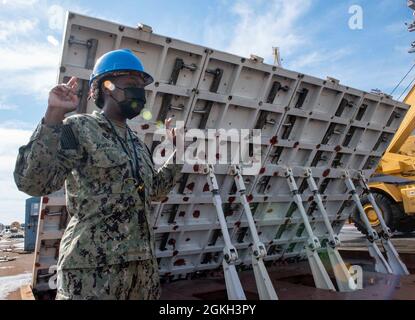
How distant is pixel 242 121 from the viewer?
4891 millimetres

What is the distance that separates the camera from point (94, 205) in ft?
6.31

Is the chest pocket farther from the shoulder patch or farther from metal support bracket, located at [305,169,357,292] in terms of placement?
metal support bracket, located at [305,169,357,292]

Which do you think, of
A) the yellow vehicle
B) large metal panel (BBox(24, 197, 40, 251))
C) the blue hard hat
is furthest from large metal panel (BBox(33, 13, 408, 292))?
large metal panel (BBox(24, 197, 40, 251))

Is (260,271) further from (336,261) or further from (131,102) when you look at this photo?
(131,102)

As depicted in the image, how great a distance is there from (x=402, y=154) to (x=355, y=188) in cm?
519

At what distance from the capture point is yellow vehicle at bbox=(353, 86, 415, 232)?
10.2 meters

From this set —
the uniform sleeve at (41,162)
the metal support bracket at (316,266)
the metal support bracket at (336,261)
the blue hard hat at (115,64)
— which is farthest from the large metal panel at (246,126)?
the uniform sleeve at (41,162)

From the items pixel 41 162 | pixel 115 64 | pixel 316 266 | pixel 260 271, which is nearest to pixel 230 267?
pixel 260 271

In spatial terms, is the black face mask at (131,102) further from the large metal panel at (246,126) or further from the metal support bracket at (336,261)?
the metal support bracket at (336,261)

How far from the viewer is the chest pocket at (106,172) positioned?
197cm

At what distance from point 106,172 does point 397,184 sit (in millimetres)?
10268

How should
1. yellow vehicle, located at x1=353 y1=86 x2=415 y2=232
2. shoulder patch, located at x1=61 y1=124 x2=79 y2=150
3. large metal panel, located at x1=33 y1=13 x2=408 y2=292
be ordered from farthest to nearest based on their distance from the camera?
yellow vehicle, located at x1=353 y1=86 x2=415 y2=232 → large metal panel, located at x1=33 y1=13 x2=408 y2=292 → shoulder patch, located at x1=61 y1=124 x2=79 y2=150

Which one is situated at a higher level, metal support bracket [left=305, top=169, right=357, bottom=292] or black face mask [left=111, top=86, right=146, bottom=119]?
metal support bracket [left=305, top=169, right=357, bottom=292]

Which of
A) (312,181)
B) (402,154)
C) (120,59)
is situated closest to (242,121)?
(312,181)
